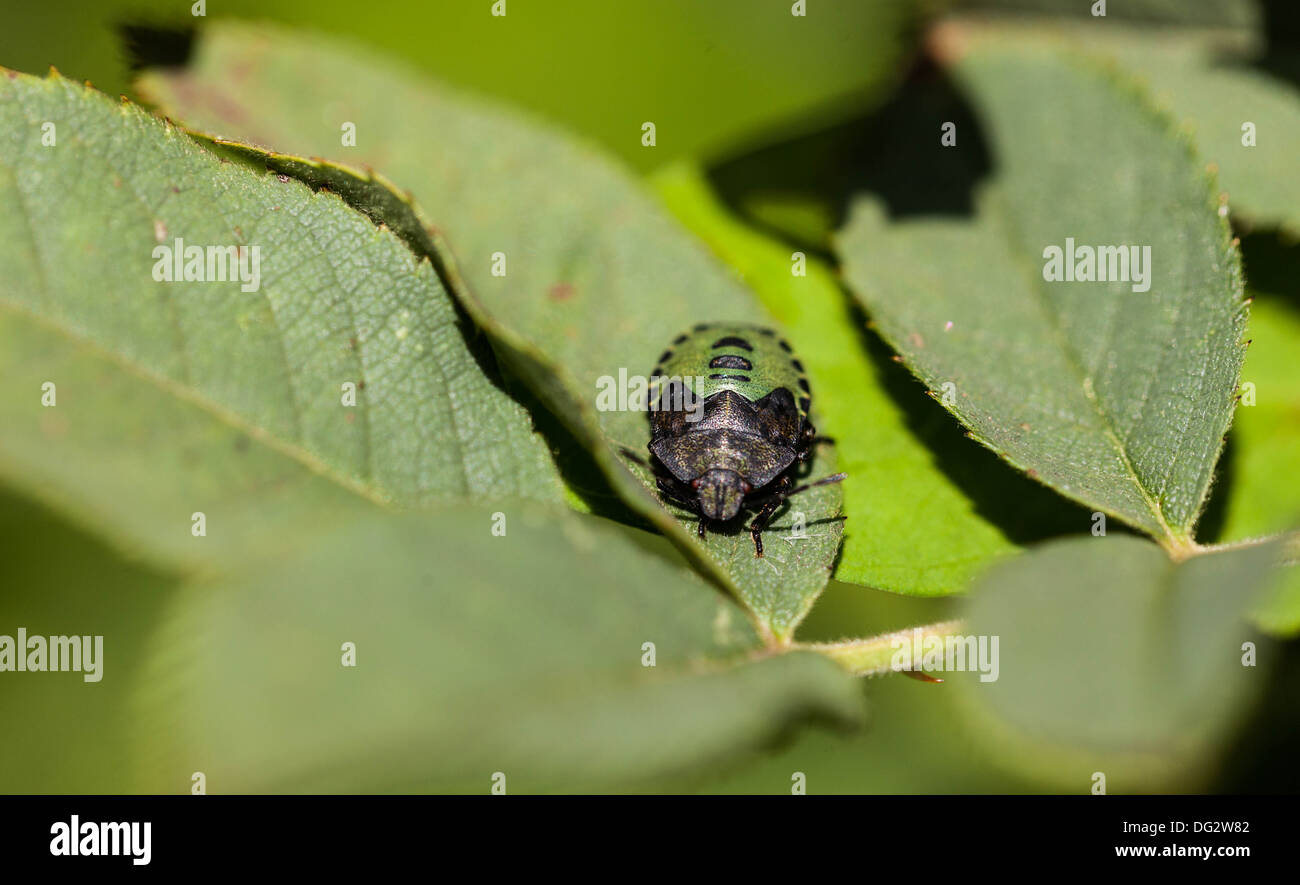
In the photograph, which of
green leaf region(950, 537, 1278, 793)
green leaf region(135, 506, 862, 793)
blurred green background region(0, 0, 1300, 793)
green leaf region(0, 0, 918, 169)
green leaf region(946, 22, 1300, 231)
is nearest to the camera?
green leaf region(135, 506, 862, 793)

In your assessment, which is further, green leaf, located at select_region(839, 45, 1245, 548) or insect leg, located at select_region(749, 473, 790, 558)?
insect leg, located at select_region(749, 473, 790, 558)

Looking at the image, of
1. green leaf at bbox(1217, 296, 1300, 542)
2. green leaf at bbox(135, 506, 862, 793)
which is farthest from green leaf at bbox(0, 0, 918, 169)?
green leaf at bbox(135, 506, 862, 793)

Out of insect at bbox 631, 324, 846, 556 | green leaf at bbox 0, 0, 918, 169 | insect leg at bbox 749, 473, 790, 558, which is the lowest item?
insect leg at bbox 749, 473, 790, 558

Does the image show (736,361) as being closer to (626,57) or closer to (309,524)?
(309,524)

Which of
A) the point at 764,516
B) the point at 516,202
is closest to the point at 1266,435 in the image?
the point at 764,516

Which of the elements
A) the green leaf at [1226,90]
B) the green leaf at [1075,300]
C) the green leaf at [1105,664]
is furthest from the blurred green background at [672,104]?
the green leaf at [1105,664]

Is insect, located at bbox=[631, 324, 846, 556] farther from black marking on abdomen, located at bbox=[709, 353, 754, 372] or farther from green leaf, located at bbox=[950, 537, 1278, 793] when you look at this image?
green leaf, located at bbox=[950, 537, 1278, 793]
